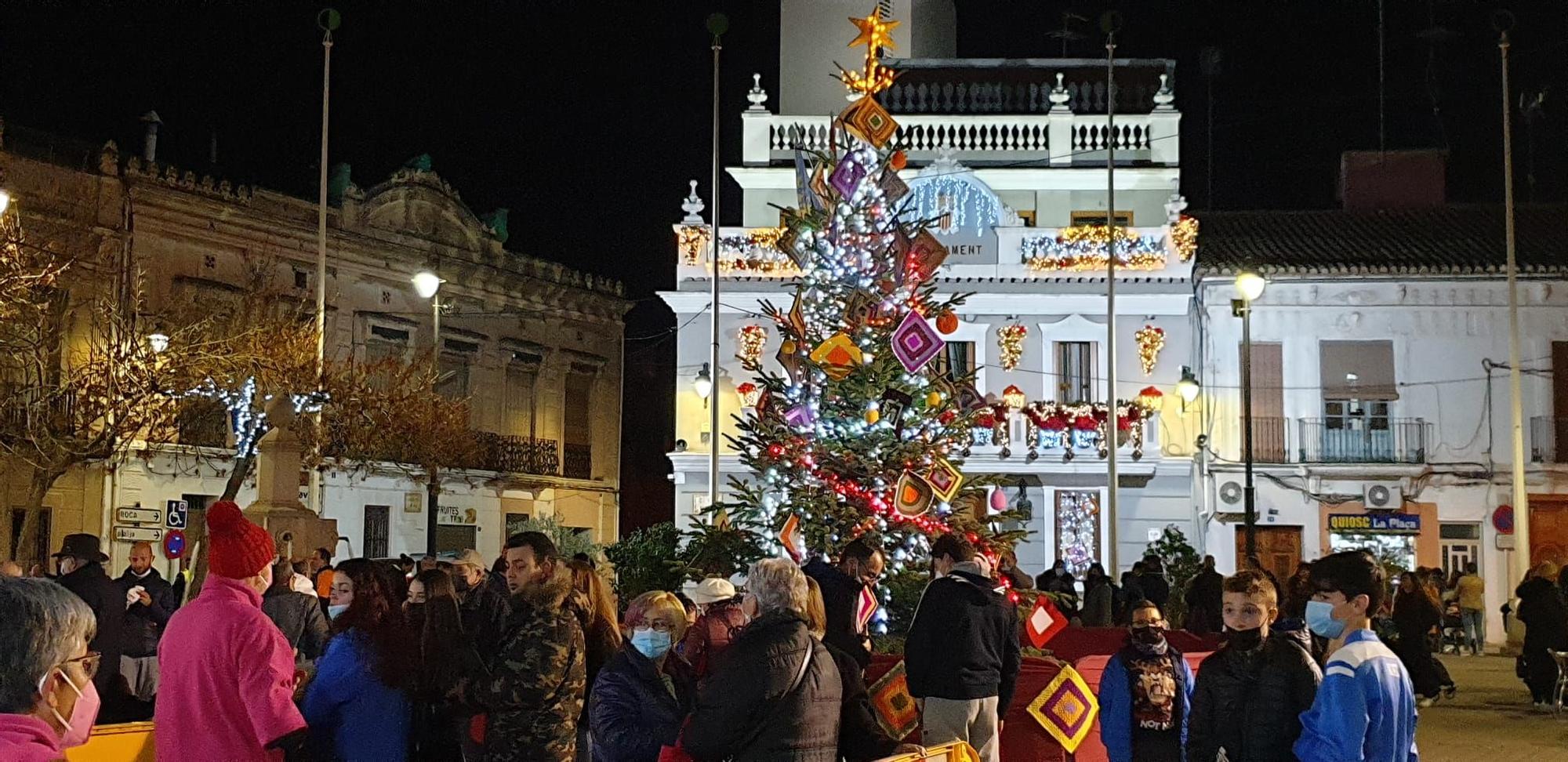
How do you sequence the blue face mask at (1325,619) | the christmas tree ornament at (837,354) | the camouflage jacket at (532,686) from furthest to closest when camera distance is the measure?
1. the christmas tree ornament at (837,354)
2. the camouflage jacket at (532,686)
3. the blue face mask at (1325,619)

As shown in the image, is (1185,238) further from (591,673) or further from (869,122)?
(591,673)

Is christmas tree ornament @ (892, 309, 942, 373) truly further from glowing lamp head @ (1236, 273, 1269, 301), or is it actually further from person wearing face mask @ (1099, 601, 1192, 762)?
glowing lamp head @ (1236, 273, 1269, 301)

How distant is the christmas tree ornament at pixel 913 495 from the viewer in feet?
52.4

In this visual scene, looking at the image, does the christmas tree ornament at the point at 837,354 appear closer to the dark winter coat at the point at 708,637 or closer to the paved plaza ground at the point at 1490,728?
the paved plaza ground at the point at 1490,728

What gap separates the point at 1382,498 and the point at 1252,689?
27.4 metres

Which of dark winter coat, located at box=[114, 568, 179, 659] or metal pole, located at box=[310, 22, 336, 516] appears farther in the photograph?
metal pole, located at box=[310, 22, 336, 516]

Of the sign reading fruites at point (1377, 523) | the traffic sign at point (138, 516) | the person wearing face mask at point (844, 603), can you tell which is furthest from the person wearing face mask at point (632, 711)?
the sign reading fruites at point (1377, 523)

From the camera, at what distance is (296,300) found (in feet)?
111

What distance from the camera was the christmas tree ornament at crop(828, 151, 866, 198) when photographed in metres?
17.0

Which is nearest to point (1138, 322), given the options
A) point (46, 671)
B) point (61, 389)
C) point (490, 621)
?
point (61, 389)

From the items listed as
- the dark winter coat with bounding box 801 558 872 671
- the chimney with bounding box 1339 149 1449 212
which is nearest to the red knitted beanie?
the dark winter coat with bounding box 801 558 872 671

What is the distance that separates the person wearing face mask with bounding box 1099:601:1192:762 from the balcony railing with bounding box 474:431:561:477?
2949 cm

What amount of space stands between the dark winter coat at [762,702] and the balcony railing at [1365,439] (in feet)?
92.8

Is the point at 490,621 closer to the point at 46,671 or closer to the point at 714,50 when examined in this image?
the point at 46,671
